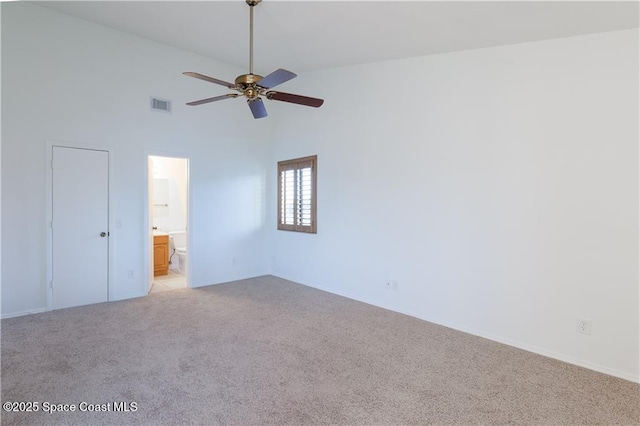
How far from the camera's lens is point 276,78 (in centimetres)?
255

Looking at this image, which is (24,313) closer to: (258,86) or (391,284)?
(258,86)

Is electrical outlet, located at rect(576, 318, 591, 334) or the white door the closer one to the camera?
electrical outlet, located at rect(576, 318, 591, 334)

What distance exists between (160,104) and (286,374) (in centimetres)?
427

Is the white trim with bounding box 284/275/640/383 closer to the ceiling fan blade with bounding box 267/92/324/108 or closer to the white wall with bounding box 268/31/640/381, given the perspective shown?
the white wall with bounding box 268/31/640/381

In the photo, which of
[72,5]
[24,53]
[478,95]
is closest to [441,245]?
[478,95]

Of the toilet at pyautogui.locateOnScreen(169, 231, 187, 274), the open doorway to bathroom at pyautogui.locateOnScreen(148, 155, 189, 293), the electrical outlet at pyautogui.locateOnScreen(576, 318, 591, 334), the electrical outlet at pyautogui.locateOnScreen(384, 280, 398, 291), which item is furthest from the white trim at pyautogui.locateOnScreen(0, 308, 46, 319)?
the electrical outlet at pyautogui.locateOnScreen(576, 318, 591, 334)

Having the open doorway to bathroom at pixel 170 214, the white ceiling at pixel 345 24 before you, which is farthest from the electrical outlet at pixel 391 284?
the open doorway to bathroom at pixel 170 214

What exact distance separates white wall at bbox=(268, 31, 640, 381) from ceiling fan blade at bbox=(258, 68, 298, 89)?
2096 millimetres

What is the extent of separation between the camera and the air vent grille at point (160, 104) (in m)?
4.84

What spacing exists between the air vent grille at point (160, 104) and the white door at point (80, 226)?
0.99m

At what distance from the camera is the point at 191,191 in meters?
5.28

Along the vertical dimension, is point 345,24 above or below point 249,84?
above

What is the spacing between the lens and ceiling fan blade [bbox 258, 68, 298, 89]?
2.42m

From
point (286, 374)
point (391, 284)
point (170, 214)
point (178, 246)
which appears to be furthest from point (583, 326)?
point (170, 214)
